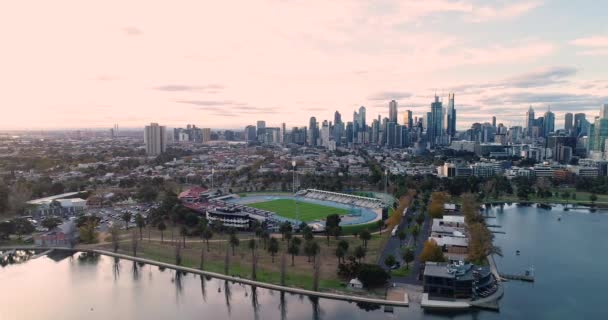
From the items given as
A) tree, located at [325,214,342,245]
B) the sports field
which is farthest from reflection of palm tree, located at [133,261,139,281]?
the sports field

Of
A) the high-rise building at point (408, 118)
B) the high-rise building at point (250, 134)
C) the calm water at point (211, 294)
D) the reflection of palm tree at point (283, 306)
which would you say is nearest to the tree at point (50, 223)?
the calm water at point (211, 294)

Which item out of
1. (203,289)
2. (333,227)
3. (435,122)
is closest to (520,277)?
(333,227)

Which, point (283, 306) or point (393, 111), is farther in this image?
point (393, 111)

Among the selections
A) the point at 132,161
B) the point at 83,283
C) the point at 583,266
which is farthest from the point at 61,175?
the point at 583,266

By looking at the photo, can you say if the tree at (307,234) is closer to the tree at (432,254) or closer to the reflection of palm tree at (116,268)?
the tree at (432,254)

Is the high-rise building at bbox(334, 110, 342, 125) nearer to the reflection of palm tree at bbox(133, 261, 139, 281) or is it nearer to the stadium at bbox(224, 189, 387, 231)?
the stadium at bbox(224, 189, 387, 231)

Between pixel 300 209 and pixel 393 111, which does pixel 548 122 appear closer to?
pixel 393 111

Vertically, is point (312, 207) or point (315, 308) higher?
point (312, 207)
